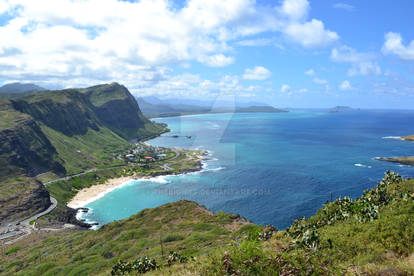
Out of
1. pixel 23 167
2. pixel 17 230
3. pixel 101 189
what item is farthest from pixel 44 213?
pixel 23 167

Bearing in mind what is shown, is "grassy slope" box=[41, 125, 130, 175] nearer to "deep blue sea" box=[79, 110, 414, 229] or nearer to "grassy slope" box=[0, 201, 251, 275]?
"deep blue sea" box=[79, 110, 414, 229]

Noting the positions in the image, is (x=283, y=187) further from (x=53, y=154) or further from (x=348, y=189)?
(x=53, y=154)

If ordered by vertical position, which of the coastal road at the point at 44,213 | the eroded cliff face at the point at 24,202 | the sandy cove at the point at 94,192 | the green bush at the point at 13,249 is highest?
the eroded cliff face at the point at 24,202

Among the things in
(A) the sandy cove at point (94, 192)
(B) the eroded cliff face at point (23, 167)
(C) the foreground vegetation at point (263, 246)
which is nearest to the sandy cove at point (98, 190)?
(A) the sandy cove at point (94, 192)

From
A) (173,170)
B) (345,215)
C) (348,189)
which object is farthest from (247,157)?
(345,215)

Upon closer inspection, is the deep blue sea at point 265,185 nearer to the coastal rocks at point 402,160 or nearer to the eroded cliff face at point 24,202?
the coastal rocks at point 402,160
